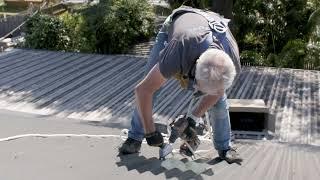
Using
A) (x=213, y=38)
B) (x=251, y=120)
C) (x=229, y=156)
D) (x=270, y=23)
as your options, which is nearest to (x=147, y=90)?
(x=213, y=38)

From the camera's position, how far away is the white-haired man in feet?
8.61

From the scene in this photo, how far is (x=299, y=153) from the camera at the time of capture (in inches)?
162

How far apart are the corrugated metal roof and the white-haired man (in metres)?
2.38

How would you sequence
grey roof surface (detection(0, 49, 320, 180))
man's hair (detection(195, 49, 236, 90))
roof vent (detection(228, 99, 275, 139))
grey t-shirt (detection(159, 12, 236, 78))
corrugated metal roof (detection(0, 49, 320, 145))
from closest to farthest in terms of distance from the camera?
man's hair (detection(195, 49, 236, 90)) → grey t-shirt (detection(159, 12, 236, 78)) → grey roof surface (detection(0, 49, 320, 180)) → roof vent (detection(228, 99, 275, 139)) → corrugated metal roof (detection(0, 49, 320, 145))

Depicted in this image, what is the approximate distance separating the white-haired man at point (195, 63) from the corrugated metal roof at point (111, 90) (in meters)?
2.38

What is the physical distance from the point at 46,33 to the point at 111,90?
4.68 metres

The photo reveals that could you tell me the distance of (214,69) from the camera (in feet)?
8.54

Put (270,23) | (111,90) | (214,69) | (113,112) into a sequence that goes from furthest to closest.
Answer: (270,23) → (111,90) → (113,112) → (214,69)

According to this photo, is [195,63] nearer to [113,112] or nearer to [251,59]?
[113,112]

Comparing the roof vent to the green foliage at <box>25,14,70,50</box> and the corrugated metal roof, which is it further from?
the green foliage at <box>25,14,70,50</box>

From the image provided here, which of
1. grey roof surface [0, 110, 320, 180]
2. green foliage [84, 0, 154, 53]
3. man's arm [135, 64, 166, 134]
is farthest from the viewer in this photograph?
green foliage [84, 0, 154, 53]

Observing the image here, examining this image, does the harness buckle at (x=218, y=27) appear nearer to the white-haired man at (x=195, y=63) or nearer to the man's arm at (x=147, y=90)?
the white-haired man at (x=195, y=63)

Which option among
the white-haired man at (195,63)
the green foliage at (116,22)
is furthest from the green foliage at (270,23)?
the white-haired man at (195,63)

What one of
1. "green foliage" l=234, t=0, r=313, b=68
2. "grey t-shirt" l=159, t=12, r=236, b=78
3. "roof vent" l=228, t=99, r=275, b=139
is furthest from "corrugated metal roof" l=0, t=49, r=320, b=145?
"green foliage" l=234, t=0, r=313, b=68
